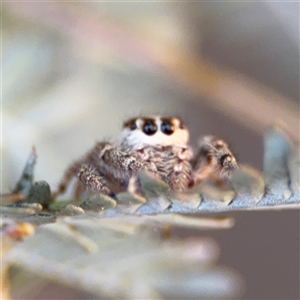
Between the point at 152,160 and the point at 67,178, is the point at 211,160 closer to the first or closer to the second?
the point at 152,160

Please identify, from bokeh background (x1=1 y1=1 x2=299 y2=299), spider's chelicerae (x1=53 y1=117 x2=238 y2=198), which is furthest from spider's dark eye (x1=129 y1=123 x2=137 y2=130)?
bokeh background (x1=1 y1=1 x2=299 y2=299)

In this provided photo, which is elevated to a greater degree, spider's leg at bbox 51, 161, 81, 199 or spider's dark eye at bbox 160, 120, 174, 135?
spider's dark eye at bbox 160, 120, 174, 135

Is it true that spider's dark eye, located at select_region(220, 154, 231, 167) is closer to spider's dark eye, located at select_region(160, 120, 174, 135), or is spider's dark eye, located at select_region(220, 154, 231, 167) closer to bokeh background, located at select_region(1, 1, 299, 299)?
spider's dark eye, located at select_region(160, 120, 174, 135)

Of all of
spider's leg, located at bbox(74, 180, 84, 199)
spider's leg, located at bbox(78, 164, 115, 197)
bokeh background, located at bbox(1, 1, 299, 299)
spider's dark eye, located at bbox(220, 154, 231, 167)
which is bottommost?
spider's leg, located at bbox(74, 180, 84, 199)

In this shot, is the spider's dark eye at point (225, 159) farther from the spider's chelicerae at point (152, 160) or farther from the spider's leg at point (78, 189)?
the spider's leg at point (78, 189)

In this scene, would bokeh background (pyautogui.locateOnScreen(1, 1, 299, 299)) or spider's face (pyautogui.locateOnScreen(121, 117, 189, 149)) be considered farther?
bokeh background (pyautogui.locateOnScreen(1, 1, 299, 299))

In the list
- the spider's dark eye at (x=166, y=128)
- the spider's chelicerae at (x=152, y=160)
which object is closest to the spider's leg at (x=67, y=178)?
the spider's chelicerae at (x=152, y=160)

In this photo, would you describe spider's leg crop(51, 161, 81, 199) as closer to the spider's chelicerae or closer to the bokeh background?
the spider's chelicerae
